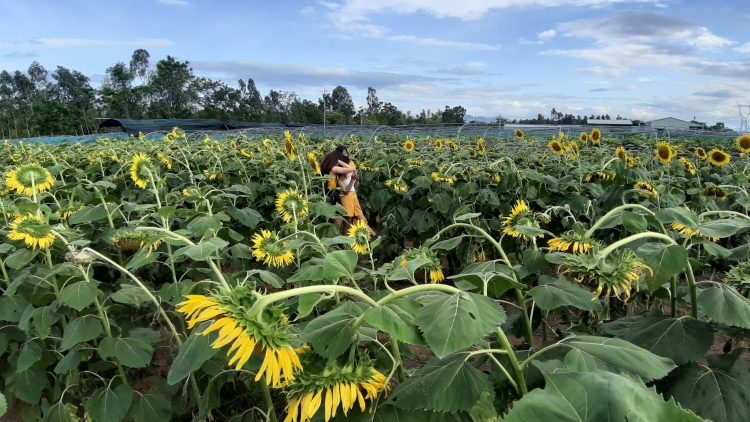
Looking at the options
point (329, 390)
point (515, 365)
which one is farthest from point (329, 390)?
point (515, 365)

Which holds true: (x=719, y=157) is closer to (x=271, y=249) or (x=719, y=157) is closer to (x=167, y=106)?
(x=271, y=249)

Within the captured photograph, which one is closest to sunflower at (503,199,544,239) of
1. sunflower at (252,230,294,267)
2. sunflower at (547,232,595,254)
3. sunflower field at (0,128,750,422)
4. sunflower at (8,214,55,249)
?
sunflower field at (0,128,750,422)

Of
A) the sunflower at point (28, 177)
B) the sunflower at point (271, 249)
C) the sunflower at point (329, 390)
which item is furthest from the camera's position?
the sunflower at point (28, 177)

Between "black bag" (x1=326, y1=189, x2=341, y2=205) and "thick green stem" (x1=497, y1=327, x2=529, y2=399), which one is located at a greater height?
"thick green stem" (x1=497, y1=327, x2=529, y2=399)

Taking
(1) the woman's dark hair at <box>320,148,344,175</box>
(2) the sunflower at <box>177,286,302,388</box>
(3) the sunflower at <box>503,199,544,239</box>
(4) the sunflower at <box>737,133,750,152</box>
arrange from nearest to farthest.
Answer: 1. (2) the sunflower at <box>177,286,302,388</box>
2. (3) the sunflower at <box>503,199,544,239</box>
3. (4) the sunflower at <box>737,133,750,152</box>
4. (1) the woman's dark hair at <box>320,148,344,175</box>

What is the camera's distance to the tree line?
115 feet

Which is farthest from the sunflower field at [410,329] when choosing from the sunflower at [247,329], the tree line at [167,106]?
the tree line at [167,106]

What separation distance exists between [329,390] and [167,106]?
1820 inches

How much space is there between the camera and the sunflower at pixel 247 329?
637 millimetres

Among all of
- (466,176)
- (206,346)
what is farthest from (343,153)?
(206,346)

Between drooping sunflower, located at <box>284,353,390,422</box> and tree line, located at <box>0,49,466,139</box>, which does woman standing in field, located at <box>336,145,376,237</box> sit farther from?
tree line, located at <box>0,49,466,139</box>

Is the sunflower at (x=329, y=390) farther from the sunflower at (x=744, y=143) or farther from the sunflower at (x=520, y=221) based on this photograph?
the sunflower at (x=744, y=143)

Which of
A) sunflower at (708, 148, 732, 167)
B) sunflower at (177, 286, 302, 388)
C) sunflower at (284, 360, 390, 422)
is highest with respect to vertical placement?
sunflower at (708, 148, 732, 167)

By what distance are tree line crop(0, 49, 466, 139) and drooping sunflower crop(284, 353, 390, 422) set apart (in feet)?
102
